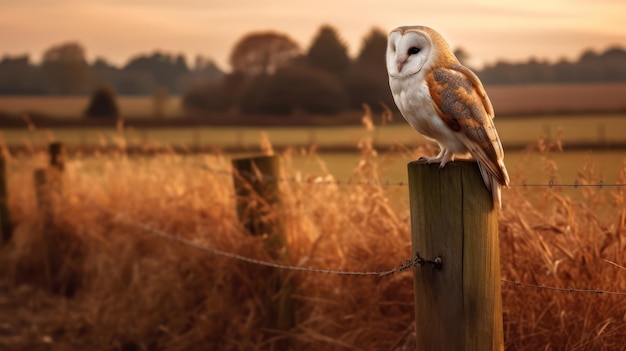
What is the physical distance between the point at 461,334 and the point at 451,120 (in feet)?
2.88

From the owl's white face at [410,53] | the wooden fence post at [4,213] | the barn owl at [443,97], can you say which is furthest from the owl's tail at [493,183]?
the wooden fence post at [4,213]

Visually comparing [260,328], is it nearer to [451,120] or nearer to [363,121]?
[363,121]

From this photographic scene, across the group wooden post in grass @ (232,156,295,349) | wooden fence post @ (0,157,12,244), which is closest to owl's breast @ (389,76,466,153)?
wooden post in grass @ (232,156,295,349)

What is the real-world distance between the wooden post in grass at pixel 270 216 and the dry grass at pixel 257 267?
6cm

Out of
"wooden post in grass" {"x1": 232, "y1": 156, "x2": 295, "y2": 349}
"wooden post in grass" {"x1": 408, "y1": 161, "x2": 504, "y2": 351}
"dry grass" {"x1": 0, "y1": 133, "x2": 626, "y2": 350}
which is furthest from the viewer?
"wooden post in grass" {"x1": 232, "y1": 156, "x2": 295, "y2": 349}

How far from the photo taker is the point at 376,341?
194 inches

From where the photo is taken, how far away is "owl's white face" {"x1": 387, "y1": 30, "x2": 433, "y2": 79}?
3.42m

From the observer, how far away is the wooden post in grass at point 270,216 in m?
5.64

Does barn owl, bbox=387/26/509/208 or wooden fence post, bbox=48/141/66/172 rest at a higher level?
barn owl, bbox=387/26/509/208

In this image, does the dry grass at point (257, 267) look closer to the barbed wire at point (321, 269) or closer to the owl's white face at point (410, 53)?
the barbed wire at point (321, 269)

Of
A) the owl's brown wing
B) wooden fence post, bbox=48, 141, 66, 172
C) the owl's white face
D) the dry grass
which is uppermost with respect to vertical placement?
the owl's white face

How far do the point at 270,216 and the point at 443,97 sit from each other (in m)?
2.43

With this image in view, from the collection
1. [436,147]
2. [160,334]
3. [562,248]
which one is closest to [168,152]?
[160,334]

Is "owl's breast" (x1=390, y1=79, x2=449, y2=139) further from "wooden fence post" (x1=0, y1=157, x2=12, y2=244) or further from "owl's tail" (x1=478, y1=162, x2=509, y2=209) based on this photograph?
"wooden fence post" (x1=0, y1=157, x2=12, y2=244)
